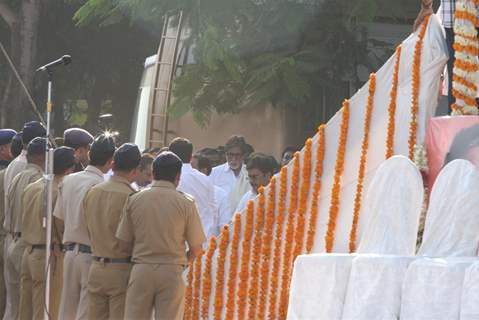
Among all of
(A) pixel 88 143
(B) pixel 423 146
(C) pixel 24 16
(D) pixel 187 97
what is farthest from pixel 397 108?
(C) pixel 24 16

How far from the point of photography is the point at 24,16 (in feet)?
65.3

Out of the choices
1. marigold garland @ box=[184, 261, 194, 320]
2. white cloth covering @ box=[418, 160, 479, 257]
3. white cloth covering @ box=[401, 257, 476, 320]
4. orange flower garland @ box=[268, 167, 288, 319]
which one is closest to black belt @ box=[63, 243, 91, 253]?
marigold garland @ box=[184, 261, 194, 320]

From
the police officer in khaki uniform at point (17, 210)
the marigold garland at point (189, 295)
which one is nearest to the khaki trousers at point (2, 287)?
the police officer in khaki uniform at point (17, 210)

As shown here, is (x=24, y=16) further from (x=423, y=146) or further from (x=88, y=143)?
(x=423, y=146)

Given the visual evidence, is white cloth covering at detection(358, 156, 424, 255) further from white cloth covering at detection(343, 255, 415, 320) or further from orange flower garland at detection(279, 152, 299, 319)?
orange flower garland at detection(279, 152, 299, 319)

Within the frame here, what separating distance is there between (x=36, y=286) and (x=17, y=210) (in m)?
0.91

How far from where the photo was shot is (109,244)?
8148mm

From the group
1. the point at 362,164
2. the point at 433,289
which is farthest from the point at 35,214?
the point at 433,289

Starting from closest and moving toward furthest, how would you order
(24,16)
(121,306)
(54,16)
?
(121,306), (24,16), (54,16)

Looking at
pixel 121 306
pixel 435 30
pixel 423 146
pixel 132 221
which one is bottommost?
pixel 121 306

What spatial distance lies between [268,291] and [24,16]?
41.3 feet

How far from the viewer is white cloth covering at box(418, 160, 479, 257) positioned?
5.80 meters

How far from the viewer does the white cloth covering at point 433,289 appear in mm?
5172

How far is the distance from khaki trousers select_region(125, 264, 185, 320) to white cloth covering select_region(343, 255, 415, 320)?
2559mm
